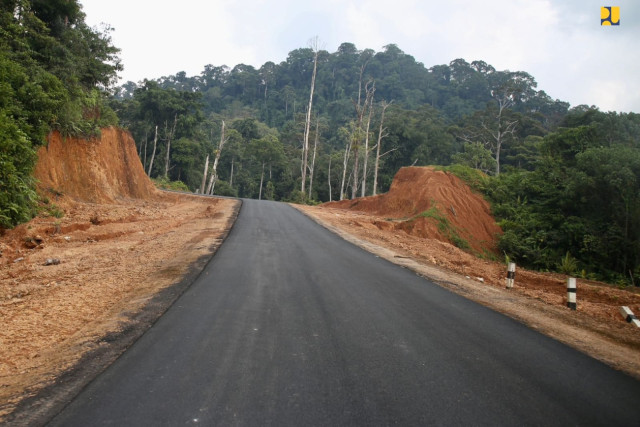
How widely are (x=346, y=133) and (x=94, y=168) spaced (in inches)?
1242

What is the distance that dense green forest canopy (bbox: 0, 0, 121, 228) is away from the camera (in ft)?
35.3

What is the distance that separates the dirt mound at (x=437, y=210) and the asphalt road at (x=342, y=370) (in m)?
12.9

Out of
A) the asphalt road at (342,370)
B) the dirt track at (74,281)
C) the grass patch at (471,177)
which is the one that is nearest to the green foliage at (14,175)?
the dirt track at (74,281)

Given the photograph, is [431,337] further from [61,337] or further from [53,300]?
[53,300]

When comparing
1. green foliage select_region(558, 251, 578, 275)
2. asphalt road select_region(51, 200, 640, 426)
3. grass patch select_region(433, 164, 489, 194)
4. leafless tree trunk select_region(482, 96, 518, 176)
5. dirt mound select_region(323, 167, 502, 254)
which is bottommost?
green foliage select_region(558, 251, 578, 275)

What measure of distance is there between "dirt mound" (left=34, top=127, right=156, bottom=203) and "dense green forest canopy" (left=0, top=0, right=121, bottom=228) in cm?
88

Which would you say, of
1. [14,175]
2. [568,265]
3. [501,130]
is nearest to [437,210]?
[568,265]

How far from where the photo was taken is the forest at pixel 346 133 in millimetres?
13695

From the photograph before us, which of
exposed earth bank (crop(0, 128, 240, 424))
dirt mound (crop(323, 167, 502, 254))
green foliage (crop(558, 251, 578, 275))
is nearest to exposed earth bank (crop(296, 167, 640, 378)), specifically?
dirt mound (crop(323, 167, 502, 254))

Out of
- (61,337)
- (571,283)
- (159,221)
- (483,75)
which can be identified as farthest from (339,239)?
(483,75)

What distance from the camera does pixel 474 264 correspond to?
1298cm

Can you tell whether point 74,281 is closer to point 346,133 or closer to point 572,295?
point 572,295

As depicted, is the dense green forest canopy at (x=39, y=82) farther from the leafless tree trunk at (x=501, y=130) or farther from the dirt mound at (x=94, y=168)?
the leafless tree trunk at (x=501, y=130)

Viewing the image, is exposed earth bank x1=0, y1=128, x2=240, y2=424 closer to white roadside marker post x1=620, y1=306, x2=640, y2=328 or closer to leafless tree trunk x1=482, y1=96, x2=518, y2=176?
white roadside marker post x1=620, y1=306, x2=640, y2=328
